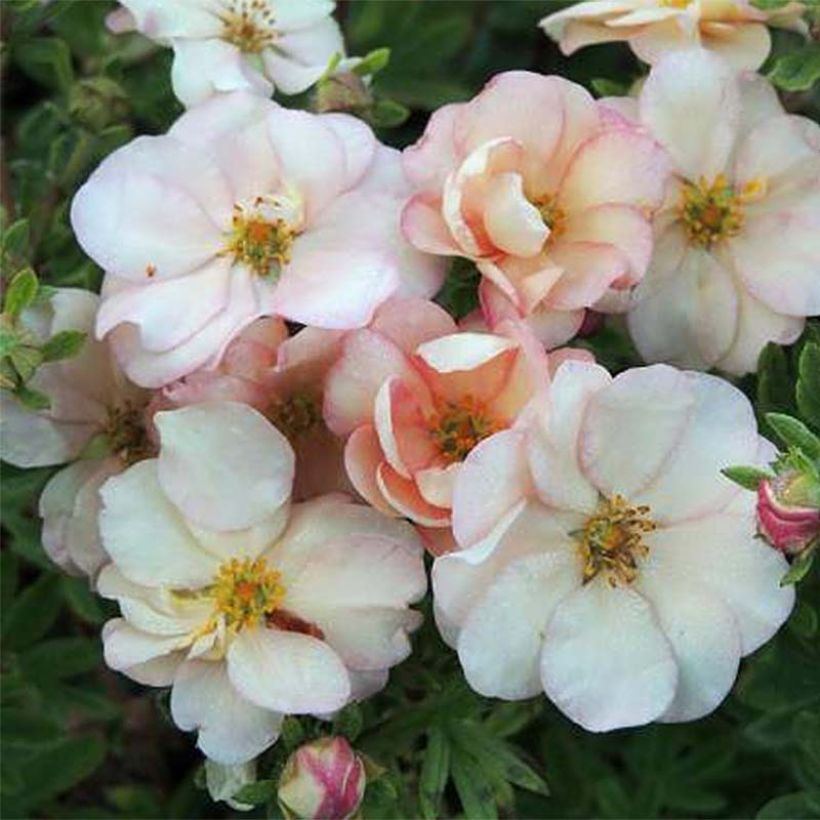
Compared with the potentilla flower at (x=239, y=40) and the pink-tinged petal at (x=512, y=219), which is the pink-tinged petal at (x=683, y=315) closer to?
the pink-tinged petal at (x=512, y=219)

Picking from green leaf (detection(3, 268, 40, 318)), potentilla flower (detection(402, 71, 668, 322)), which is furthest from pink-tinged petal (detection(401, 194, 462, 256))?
green leaf (detection(3, 268, 40, 318))

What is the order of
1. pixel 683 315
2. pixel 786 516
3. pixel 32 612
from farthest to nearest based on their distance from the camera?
1. pixel 32 612
2. pixel 683 315
3. pixel 786 516

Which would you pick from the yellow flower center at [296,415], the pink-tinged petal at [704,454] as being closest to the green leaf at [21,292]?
the yellow flower center at [296,415]

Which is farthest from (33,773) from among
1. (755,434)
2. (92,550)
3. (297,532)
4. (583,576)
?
(755,434)

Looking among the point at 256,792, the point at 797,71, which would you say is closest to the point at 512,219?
the point at 797,71

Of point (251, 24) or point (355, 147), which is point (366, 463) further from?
point (251, 24)

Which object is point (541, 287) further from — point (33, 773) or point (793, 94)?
point (33, 773)
